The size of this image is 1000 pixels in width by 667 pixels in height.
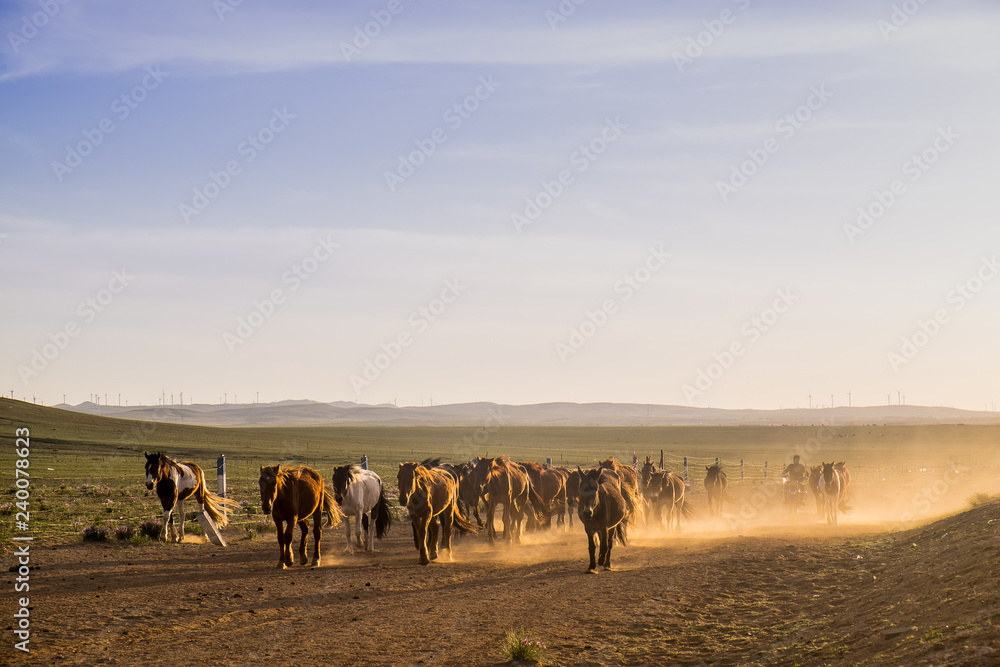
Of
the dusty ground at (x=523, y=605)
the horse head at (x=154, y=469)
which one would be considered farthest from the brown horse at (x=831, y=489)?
the horse head at (x=154, y=469)

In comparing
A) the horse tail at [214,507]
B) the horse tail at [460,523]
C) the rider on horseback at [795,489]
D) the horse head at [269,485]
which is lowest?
the rider on horseback at [795,489]

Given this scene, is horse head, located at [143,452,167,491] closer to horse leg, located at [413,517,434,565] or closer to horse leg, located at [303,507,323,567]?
horse leg, located at [303,507,323,567]

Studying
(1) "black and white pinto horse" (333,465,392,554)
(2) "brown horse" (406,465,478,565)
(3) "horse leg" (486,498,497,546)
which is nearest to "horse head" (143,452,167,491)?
(1) "black and white pinto horse" (333,465,392,554)

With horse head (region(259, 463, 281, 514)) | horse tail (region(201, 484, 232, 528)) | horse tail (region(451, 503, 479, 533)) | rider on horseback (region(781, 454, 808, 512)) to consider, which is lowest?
rider on horseback (region(781, 454, 808, 512))

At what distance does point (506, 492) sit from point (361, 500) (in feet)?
14.7

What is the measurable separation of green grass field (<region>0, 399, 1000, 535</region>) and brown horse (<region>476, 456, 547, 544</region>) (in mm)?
7638

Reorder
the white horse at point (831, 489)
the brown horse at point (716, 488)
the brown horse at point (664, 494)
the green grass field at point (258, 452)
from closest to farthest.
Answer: the brown horse at point (664, 494) → the white horse at point (831, 489) → the green grass field at point (258, 452) → the brown horse at point (716, 488)

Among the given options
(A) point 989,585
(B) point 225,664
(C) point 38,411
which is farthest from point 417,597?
(C) point 38,411

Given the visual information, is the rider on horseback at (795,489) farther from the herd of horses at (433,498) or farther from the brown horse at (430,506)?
the brown horse at (430,506)

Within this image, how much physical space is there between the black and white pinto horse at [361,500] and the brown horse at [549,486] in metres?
5.22

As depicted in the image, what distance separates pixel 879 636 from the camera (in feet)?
26.7

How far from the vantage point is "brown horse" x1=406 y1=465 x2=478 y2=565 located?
15914 mm

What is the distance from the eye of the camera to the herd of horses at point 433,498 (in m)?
15.1

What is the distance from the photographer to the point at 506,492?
20.1 metres
